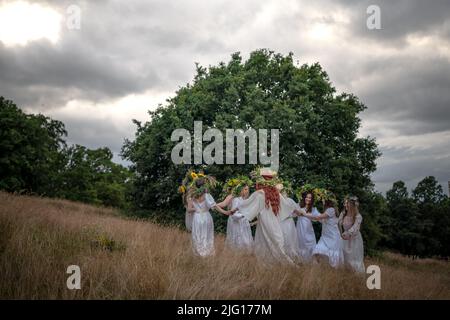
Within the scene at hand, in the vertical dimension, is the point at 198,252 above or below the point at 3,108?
below

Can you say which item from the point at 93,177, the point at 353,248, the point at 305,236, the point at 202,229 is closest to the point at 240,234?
the point at 305,236

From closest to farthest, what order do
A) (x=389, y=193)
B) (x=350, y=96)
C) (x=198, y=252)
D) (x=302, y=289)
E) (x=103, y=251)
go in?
(x=302, y=289) → (x=103, y=251) → (x=198, y=252) → (x=350, y=96) → (x=389, y=193)

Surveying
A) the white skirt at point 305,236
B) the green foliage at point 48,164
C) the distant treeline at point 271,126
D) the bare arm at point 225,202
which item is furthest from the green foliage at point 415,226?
the bare arm at point 225,202

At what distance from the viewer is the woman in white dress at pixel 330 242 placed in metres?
9.51

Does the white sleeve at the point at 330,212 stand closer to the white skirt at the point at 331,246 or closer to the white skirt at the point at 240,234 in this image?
the white skirt at the point at 331,246

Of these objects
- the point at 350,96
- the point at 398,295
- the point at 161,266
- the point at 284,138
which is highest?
the point at 350,96

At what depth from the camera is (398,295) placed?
6.08 meters

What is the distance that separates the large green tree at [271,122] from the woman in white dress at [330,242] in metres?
7.88

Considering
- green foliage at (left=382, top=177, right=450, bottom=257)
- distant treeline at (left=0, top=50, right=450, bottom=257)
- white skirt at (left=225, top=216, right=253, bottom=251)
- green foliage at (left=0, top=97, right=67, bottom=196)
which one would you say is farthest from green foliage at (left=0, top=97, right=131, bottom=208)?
green foliage at (left=382, top=177, right=450, bottom=257)

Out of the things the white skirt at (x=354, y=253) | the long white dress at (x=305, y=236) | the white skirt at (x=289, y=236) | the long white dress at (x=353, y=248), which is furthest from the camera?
the long white dress at (x=305, y=236)

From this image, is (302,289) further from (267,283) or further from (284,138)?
(284,138)

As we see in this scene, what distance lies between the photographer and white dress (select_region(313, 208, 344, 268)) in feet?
31.1
